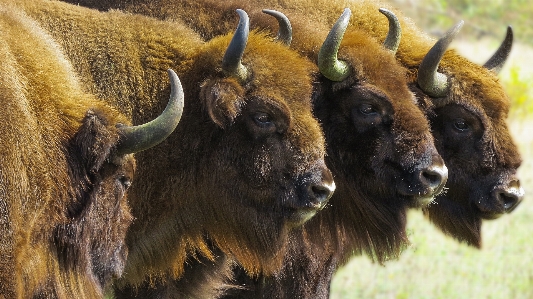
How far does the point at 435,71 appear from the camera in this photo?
6.81 meters

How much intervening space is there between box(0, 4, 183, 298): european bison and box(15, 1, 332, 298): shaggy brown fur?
0.78 metres

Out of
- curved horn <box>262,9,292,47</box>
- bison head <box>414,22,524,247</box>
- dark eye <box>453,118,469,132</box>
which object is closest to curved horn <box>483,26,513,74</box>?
bison head <box>414,22,524,247</box>

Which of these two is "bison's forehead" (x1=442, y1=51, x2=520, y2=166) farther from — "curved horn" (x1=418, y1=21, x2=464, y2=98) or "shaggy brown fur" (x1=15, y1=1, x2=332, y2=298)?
"shaggy brown fur" (x1=15, y1=1, x2=332, y2=298)

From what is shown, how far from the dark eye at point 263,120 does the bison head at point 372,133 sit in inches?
34.3

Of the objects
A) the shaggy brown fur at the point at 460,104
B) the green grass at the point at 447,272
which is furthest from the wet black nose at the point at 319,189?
the green grass at the point at 447,272

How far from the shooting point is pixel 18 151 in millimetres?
4484

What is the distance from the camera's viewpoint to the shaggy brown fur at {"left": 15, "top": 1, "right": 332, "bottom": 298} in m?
5.64

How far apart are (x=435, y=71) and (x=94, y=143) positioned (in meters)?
2.99

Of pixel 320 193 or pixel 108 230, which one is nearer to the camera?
pixel 108 230

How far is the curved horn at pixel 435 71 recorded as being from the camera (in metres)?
6.73

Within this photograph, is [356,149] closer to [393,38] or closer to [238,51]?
[393,38]

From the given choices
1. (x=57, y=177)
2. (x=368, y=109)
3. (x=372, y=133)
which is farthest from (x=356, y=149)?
(x=57, y=177)

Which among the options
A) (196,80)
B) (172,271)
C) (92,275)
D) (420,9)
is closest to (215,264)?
(172,271)

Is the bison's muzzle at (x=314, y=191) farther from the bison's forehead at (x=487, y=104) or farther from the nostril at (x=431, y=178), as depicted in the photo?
the bison's forehead at (x=487, y=104)
